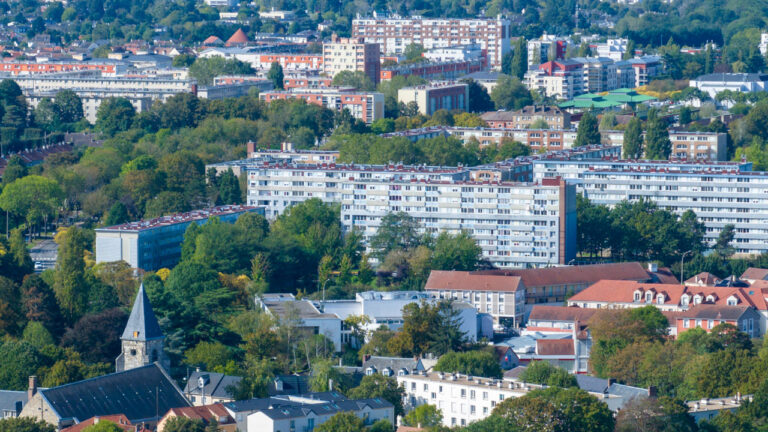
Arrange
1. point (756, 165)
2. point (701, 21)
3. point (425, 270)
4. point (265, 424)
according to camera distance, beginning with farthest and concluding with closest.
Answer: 1. point (701, 21)
2. point (756, 165)
3. point (425, 270)
4. point (265, 424)

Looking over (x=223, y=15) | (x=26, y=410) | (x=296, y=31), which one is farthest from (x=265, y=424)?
(x=223, y=15)

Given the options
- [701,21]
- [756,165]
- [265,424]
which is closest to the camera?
[265,424]

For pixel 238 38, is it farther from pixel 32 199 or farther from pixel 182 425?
pixel 182 425

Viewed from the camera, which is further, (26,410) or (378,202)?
(378,202)

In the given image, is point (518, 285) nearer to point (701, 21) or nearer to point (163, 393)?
point (163, 393)

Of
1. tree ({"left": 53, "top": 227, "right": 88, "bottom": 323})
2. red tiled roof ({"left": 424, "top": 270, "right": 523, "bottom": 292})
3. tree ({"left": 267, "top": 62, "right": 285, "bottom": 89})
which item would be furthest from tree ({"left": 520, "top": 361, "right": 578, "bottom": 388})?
tree ({"left": 267, "top": 62, "right": 285, "bottom": 89})
